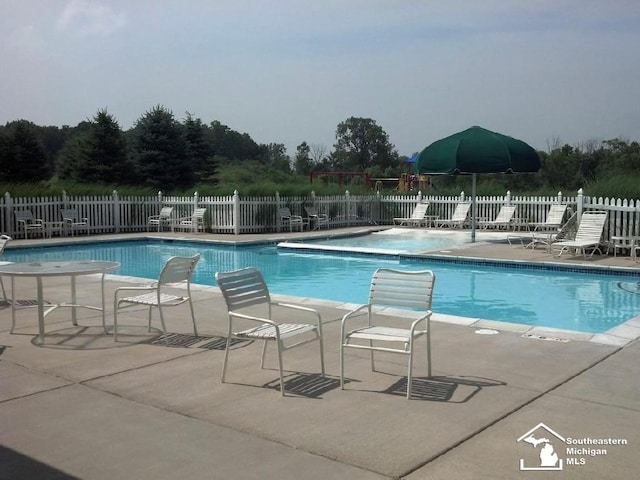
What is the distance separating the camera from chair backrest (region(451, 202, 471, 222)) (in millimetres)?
22531

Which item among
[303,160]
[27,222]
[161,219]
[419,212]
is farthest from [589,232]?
[303,160]

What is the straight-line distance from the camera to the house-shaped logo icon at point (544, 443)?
364 cm

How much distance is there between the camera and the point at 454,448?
3.87 meters

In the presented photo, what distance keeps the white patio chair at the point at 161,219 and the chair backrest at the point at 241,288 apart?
57.3 ft

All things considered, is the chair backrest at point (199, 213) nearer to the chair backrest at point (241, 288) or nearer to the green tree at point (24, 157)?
the chair backrest at point (241, 288)

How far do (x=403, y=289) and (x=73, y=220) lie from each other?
57.8 feet

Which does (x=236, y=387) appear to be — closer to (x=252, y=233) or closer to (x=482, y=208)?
(x=252, y=233)

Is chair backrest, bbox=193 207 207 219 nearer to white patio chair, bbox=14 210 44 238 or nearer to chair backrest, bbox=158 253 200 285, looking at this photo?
white patio chair, bbox=14 210 44 238

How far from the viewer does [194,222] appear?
21.7 m

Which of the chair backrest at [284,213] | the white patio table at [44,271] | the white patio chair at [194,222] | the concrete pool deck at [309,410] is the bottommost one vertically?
the concrete pool deck at [309,410]

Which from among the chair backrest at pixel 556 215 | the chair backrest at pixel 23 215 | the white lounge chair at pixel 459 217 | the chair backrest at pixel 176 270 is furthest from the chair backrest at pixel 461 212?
the chair backrest at pixel 176 270

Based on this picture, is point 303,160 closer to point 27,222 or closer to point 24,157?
point 24,157

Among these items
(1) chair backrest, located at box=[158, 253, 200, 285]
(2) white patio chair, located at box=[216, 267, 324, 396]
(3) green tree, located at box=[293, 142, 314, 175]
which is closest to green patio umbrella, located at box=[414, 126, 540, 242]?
(1) chair backrest, located at box=[158, 253, 200, 285]

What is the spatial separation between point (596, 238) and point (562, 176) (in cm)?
2574
